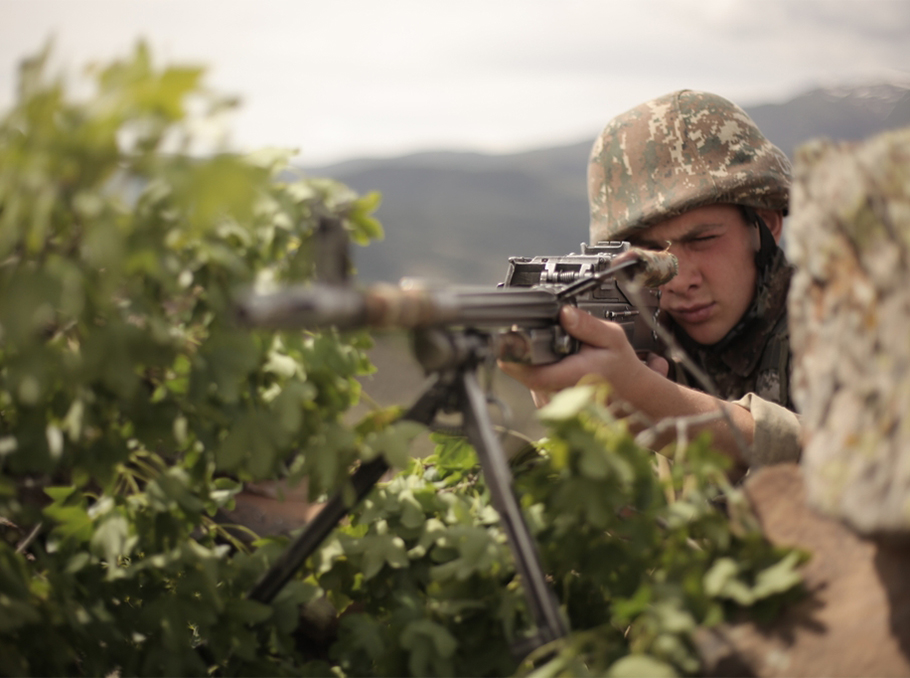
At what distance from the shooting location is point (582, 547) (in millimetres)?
1088

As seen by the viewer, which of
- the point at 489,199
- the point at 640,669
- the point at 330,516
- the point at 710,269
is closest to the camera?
the point at 640,669

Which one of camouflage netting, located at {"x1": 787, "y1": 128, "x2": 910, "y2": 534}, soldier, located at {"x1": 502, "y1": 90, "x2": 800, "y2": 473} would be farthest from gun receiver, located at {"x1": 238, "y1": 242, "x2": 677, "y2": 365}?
soldier, located at {"x1": 502, "y1": 90, "x2": 800, "y2": 473}

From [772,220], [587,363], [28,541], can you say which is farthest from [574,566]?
[772,220]

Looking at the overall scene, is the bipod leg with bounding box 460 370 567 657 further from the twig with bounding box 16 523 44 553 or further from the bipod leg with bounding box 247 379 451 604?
the twig with bounding box 16 523 44 553

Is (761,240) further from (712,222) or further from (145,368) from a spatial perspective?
(145,368)

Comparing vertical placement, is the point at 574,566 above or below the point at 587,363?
below

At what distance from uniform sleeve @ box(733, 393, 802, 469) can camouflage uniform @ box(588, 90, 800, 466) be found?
1.78 ft

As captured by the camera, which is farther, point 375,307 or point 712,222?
point 712,222

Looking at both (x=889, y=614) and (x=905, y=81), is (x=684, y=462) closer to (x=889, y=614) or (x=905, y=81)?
(x=889, y=614)

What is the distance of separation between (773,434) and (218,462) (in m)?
1.65

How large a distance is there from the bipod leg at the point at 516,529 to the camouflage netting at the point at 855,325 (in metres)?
0.38

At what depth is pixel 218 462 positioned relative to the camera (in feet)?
3.56

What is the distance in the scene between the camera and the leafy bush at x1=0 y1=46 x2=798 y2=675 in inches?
33.5

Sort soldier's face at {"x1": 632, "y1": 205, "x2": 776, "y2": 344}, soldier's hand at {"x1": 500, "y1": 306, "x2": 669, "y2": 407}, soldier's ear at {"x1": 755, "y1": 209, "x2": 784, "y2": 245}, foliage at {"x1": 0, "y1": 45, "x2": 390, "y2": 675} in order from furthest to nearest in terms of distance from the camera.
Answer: soldier's ear at {"x1": 755, "y1": 209, "x2": 784, "y2": 245} → soldier's face at {"x1": 632, "y1": 205, "x2": 776, "y2": 344} → soldier's hand at {"x1": 500, "y1": 306, "x2": 669, "y2": 407} → foliage at {"x1": 0, "y1": 45, "x2": 390, "y2": 675}
